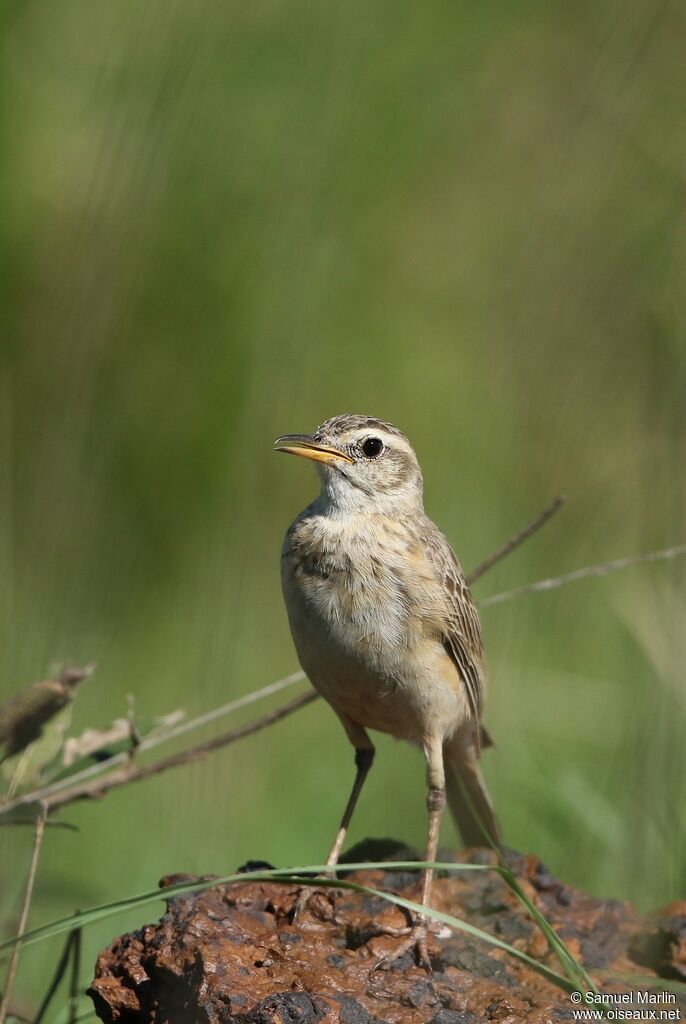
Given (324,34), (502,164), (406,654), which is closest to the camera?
(406,654)

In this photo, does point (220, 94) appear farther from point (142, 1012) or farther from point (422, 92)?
point (142, 1012)

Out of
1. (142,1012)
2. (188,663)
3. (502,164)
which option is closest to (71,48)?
(502,164)

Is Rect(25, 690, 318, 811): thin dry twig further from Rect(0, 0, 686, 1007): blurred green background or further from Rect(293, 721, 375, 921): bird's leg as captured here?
Rect(293, 721, 375, 921): bird's leg

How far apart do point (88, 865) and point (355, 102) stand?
4380 millimetres

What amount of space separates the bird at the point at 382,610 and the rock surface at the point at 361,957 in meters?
0.28

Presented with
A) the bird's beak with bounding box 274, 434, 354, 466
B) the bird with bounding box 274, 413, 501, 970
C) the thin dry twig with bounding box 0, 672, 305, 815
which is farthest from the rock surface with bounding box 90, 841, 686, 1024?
the bird's beak with bounding box 274, 434, 354, 466

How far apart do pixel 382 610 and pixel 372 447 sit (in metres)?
0.85

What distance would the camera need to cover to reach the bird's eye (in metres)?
5.70

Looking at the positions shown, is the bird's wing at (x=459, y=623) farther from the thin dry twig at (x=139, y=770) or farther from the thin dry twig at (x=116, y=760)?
the thin dry twig at (x=139, y=770)

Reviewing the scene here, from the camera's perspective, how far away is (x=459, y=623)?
5453mm

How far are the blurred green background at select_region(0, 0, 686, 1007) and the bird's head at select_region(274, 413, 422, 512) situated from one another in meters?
0.58

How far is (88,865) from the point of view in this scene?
6.93 metres

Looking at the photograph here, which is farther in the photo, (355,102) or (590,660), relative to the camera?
(590,660)

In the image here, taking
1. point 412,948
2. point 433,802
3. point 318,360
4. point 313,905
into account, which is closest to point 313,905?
point 313,905
